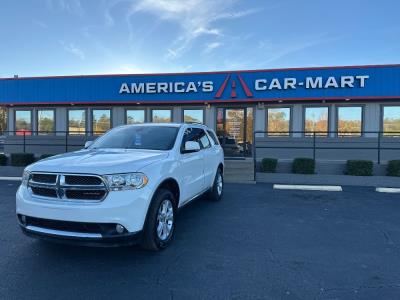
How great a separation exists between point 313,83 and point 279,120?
7.75ft

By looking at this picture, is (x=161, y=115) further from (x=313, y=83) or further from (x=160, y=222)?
(x=160, y=222)

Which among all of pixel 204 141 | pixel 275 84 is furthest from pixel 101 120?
pixel 204 141

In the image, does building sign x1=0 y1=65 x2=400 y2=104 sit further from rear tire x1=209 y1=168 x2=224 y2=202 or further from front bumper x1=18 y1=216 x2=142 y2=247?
front bumper x1=18 y1=216 x2=142 y2=247

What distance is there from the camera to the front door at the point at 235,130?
1639cm

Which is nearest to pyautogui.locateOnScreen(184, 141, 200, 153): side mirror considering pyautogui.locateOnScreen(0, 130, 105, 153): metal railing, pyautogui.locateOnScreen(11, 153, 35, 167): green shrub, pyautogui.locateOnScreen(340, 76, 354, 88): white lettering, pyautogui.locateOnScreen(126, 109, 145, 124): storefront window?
pyautogui.locateOnScreen(340, 76, 354, 88): white lettering

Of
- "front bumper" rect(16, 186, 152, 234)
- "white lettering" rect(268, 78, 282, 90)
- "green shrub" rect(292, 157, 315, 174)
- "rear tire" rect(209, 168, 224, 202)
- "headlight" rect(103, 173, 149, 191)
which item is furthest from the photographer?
"white lettering" rect(268, 78, 282, 90)

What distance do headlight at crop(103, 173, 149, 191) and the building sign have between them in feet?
39.3

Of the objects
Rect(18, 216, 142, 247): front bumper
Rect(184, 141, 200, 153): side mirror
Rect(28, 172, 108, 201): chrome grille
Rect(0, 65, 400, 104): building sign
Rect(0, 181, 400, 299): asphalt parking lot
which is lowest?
Rect(0, 181, 400, 299): asphalt parking lot

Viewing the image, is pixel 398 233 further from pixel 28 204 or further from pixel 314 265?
pixel 28 204

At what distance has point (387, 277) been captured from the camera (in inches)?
150

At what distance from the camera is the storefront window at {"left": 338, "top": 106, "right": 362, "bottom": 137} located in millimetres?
15211

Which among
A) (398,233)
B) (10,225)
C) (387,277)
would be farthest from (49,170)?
(398,233)

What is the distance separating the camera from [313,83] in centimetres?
1467

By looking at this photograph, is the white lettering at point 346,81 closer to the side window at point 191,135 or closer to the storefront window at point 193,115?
the storefront window at point 193,115
